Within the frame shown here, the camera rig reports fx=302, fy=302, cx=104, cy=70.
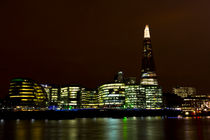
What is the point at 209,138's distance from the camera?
214ft

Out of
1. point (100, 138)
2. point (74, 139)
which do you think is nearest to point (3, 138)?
point (74, 139)

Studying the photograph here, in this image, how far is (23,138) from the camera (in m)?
68.9

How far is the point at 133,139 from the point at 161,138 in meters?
6.65

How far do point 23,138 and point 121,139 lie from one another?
73.8 feet

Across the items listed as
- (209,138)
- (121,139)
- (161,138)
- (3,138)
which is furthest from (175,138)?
(3,138)

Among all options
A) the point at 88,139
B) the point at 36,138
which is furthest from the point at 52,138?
the point at 88,139

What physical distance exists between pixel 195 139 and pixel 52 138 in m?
31.4

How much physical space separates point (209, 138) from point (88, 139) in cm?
2620

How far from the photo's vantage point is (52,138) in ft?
223

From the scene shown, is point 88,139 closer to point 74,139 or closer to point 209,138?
point 74,139

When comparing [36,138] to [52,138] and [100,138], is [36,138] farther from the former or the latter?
[100,138]

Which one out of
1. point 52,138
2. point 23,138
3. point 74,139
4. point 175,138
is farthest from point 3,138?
point 175,138

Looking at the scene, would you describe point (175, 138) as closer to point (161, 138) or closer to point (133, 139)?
point (161, 138)

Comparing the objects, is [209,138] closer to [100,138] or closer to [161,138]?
[161,138]
